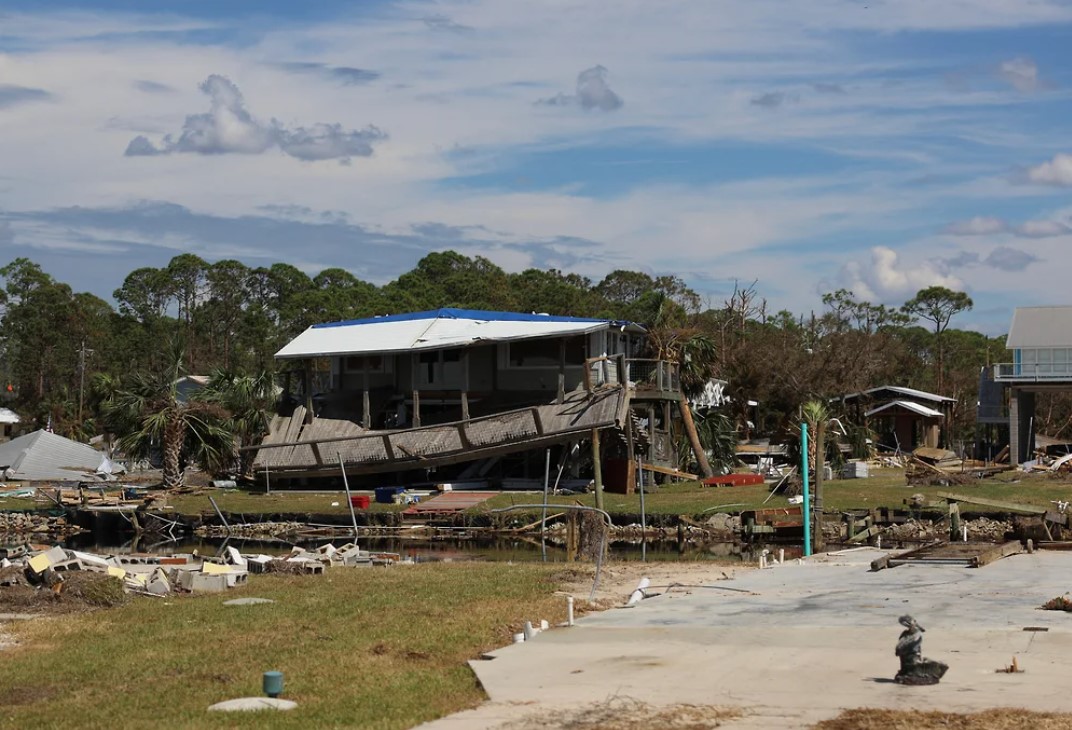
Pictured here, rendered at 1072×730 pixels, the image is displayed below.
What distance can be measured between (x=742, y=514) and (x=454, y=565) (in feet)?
43.6

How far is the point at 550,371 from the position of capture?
180ft

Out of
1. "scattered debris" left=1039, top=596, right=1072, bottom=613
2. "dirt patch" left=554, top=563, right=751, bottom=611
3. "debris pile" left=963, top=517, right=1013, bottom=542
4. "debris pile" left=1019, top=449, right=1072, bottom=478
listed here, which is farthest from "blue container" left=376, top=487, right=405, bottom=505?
"scattered debris" left=1039, top=596, right=1072, bottom=613

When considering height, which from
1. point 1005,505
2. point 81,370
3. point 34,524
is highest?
point 81,370

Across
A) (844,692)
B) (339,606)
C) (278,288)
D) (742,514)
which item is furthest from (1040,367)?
(278,288)

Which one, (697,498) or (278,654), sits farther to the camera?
(697,498)

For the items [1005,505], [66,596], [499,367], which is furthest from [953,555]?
[499,367]

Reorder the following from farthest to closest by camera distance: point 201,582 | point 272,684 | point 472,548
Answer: point 472,548, point 201,582, point 272,684

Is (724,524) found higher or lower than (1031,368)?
lower

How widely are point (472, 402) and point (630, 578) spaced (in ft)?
91.7

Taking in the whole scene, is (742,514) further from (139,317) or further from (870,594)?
(139,317)

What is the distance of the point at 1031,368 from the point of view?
69.8 metres

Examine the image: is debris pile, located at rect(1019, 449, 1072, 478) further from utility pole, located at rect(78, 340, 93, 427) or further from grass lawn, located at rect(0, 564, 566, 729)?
utility pole, located at rect(78, 340, 93, 427)

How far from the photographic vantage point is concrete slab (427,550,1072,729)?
14203mm

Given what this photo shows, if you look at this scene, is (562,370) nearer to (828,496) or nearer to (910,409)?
(828,496)
